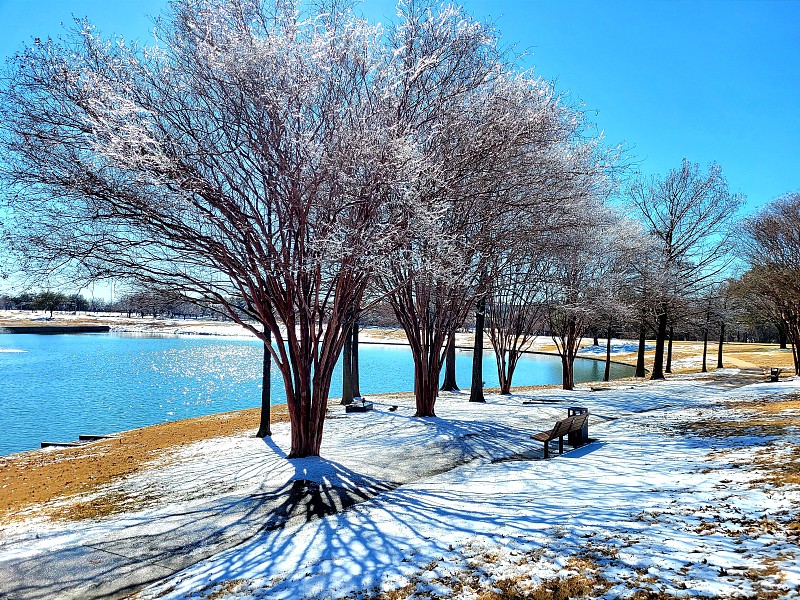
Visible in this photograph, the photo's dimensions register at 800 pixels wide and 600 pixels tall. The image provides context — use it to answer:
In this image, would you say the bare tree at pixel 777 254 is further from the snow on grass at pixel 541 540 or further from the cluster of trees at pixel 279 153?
the snow on grass at pixel 541 540

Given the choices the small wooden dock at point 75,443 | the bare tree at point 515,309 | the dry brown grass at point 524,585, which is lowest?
the small wooden dock at point 75,443

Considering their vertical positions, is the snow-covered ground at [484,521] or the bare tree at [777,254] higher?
the bare tree at [777,254]

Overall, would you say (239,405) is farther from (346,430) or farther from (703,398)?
(703,398)

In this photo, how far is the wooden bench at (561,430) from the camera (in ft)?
32.3

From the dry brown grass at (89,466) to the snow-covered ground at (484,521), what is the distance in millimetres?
721

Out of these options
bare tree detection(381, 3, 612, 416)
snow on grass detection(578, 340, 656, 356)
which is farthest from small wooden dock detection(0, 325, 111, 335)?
bare tree detection(381, 3, 612, 416)

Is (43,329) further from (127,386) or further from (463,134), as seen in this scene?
(463,134)

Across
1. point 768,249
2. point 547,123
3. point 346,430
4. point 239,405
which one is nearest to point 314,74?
point 547,123

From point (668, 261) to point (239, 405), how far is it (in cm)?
2366

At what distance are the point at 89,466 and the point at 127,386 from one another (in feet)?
66.7

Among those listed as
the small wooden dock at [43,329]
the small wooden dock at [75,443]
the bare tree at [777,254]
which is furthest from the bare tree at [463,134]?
the small wooden dock at [43,329]

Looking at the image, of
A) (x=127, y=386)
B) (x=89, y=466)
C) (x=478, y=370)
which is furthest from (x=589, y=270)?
(x=127, y=386)

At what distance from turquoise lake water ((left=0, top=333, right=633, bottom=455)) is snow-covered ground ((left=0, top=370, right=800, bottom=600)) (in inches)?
447

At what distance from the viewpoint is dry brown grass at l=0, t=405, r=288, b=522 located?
28.1 ft
